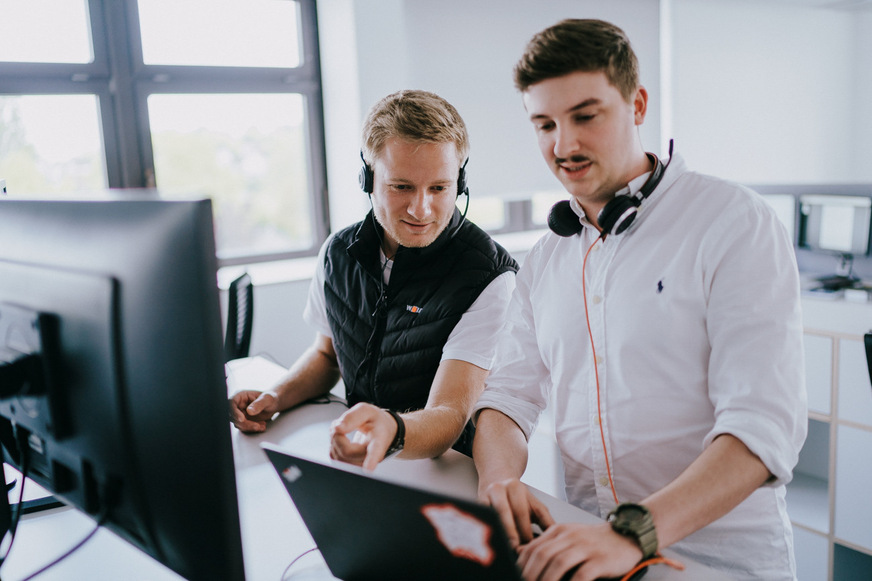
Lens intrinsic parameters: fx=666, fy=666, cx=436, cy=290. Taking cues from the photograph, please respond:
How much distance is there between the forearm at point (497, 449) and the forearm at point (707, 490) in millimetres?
268

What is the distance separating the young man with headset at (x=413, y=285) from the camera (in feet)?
4.72

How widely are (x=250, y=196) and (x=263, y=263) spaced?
36 centimetres

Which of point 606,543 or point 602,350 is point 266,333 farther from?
point 606,543

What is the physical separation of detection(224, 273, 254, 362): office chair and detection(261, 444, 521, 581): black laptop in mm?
1382

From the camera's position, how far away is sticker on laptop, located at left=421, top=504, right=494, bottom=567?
1.94ft

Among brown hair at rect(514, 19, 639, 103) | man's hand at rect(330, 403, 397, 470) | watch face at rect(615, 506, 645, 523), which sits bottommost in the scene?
watch face at rect(615, 506, 645, 523)

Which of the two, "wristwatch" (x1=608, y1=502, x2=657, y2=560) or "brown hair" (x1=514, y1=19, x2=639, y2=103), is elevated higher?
"brown hair" (x1=514, y1=19, x2=639, y2=103)

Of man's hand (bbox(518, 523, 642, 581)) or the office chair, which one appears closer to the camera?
man's hand (bbox(518, 523, 642, 581))

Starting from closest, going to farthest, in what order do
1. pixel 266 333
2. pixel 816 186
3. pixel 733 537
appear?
pixel 733 537, pixel 816 186, pixel 266 333

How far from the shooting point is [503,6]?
139 inches

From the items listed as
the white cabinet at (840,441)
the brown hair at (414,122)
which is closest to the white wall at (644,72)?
the white cabinet at (840,441)

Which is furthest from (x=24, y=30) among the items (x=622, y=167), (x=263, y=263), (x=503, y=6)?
(x=622, y=167)

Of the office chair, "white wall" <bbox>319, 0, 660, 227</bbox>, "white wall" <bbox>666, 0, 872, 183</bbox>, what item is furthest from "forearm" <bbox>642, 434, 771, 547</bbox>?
"white wall" <bbox>319, 0, 660, 227</bbox>

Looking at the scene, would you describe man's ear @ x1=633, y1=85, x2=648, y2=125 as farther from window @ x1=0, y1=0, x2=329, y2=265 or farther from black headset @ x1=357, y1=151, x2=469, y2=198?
window @ x1=0, y1=0, x2=329, y2=265
